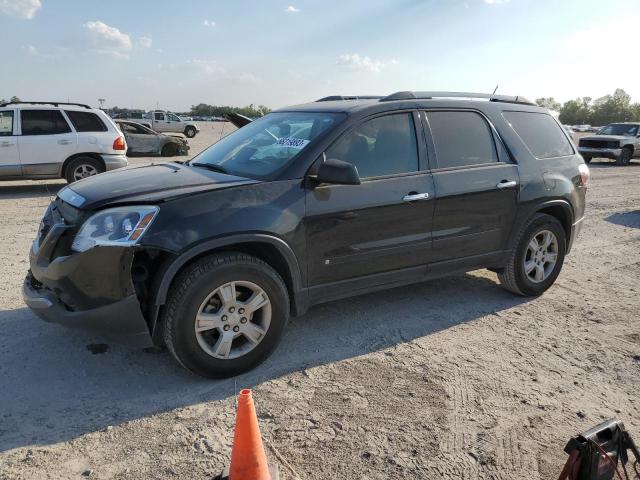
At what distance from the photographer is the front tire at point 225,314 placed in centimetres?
324

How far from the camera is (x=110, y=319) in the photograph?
3.18 meters

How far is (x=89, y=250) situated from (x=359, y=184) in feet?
5.92

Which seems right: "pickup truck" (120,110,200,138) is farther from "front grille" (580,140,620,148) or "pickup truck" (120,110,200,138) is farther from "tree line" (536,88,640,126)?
"tree line" (536,88,640,126)

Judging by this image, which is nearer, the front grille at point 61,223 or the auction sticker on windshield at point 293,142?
the front grille at point 61,223

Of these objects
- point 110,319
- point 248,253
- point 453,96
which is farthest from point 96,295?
point 453,96

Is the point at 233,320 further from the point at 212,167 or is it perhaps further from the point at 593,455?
the point at 593,455

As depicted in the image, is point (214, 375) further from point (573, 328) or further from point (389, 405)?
point (573, 328)

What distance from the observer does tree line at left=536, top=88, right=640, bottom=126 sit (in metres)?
106

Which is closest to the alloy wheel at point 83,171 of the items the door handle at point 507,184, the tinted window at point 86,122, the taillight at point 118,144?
the taillight at point 118,144

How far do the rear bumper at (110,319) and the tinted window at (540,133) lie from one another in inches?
146

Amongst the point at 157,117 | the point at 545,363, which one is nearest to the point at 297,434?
the point at 545,363

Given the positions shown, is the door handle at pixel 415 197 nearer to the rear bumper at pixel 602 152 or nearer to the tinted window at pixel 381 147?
the tinted window at pixel 381 147

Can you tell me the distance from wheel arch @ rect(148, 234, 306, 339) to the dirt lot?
0.50 meters

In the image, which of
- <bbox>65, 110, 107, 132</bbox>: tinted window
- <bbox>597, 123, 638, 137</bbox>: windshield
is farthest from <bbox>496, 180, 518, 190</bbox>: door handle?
<bbox>597, 123, 638, 137</bbox>: windshield
